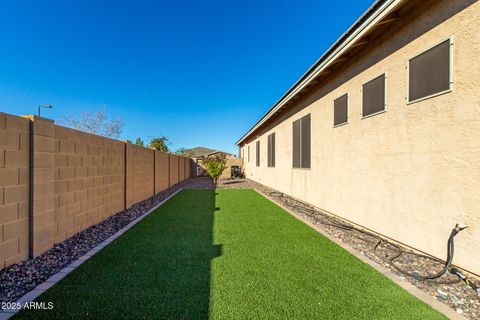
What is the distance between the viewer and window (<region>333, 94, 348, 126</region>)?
561 cm

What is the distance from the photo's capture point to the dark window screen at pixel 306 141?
7.69 meters

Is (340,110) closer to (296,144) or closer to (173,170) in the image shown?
(296,144)

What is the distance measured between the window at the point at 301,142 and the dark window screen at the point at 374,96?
281 centimetres

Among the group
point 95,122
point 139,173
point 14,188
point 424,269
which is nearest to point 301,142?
point 424,269

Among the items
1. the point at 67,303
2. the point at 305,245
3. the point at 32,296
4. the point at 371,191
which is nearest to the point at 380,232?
the point at 371,191

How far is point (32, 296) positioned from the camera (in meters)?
2.38

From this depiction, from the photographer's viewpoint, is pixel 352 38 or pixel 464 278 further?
pixel 352 38

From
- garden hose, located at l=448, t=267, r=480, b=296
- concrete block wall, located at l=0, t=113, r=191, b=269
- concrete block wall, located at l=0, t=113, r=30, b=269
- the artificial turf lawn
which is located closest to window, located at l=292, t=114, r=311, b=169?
the artificial turf lawn

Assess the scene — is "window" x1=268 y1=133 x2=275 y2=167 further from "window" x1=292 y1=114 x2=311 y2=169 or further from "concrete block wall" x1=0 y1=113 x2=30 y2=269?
"concrete block wall" x1=0 y1=113 x2=30 y2=269

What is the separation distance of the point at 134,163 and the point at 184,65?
11814mm

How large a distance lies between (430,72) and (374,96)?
1.23 m

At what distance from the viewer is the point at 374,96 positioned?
460 cm

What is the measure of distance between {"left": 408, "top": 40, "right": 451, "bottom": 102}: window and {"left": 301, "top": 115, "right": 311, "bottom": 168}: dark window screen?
13.2ft

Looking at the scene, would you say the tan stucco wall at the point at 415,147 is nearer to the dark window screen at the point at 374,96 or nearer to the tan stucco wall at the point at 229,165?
the dark window screen at the point at 374,96
